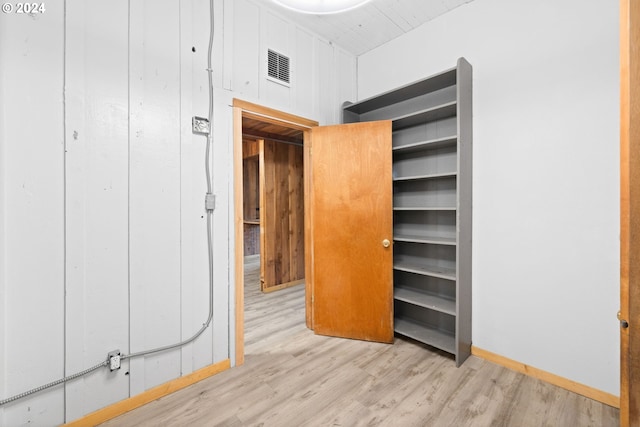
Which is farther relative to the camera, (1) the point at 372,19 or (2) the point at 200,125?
(1) the point at 372,19

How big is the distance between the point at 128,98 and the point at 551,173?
2780 mm

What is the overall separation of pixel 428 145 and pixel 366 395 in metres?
1.99

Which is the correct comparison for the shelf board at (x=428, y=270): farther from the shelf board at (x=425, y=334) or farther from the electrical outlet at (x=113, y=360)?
the electrical outlet at (x=113, y=360)

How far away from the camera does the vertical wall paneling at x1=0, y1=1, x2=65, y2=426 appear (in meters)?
1.38

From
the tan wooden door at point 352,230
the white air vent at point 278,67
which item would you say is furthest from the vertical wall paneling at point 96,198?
the tan wooden door at point 352,230

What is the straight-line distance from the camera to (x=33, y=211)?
56.7 inches

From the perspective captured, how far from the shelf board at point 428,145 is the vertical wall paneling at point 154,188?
1790 mm

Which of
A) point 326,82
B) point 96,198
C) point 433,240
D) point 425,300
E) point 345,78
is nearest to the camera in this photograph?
point 96,198

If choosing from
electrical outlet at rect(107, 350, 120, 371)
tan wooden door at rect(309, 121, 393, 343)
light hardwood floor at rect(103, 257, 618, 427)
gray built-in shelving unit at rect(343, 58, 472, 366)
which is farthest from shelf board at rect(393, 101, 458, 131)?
electrical outlet at rect(107, 350, 120, 371)

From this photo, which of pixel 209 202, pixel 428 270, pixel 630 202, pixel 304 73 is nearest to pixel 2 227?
pixel 209 202

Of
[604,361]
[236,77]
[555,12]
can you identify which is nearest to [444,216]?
[604,361]

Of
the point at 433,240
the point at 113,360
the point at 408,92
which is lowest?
the point at 113,360

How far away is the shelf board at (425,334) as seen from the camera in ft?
7.59

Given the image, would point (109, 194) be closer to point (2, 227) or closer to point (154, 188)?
point (154, 188)
